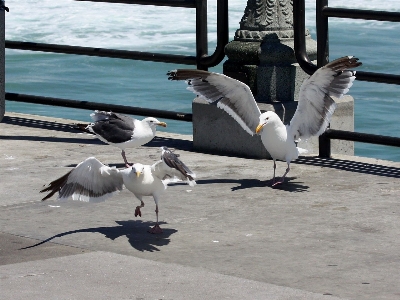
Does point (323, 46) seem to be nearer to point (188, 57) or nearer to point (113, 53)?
point (188, 57)

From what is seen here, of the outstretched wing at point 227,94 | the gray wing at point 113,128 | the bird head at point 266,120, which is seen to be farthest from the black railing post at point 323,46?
the gray wing at point 113,128

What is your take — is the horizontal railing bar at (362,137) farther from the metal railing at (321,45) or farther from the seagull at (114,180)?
the seagull at (114,180)

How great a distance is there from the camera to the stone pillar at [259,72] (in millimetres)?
9945

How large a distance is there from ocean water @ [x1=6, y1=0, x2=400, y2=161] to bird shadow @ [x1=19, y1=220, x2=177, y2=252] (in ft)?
32.6

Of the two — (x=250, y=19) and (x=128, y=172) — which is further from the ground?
(x=250, y=19)

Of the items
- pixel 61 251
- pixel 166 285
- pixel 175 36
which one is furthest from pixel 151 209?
pixel 175 36

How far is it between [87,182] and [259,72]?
134 inches

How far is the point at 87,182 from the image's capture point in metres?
7.14

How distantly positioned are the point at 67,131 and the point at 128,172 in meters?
4.43

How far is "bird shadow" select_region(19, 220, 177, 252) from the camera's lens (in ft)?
22.1

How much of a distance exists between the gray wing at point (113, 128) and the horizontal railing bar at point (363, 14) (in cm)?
223

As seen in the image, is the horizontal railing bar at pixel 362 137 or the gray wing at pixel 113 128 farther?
the horizontal railing bar at pixel 362 137

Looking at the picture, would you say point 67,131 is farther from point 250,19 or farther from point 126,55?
point 250,19

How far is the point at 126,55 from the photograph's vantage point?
36.6 ft
